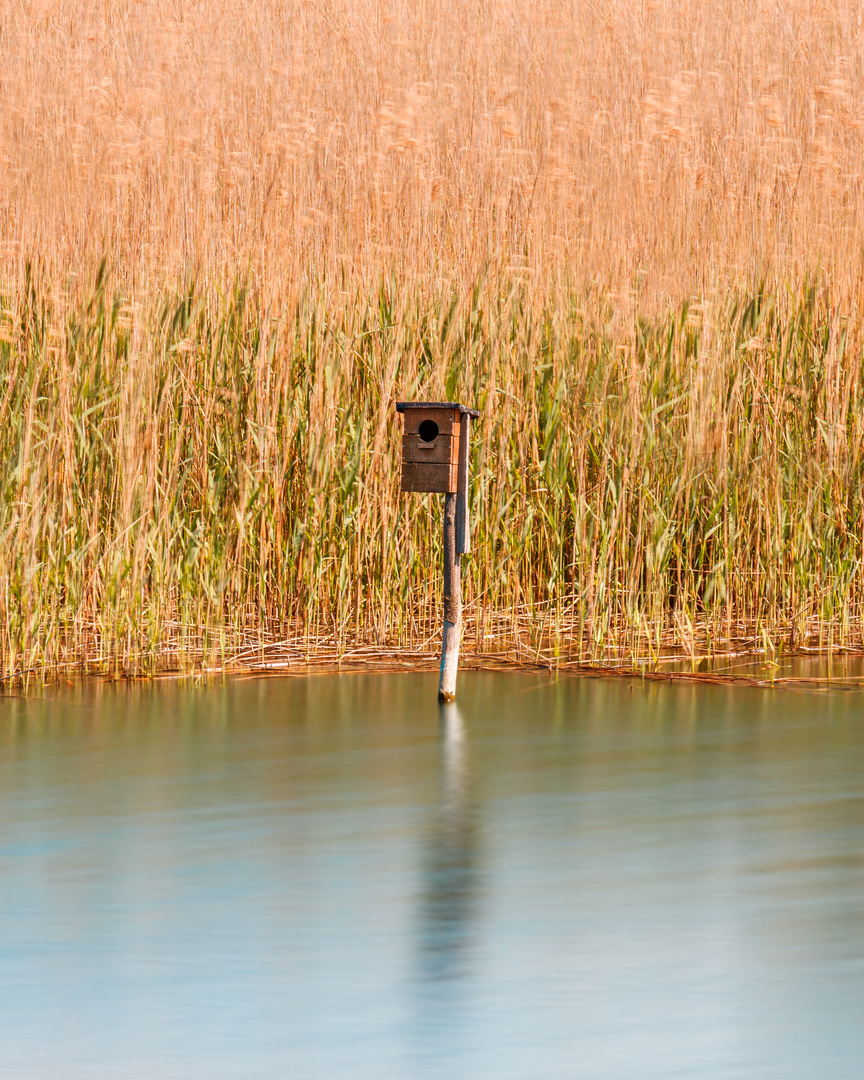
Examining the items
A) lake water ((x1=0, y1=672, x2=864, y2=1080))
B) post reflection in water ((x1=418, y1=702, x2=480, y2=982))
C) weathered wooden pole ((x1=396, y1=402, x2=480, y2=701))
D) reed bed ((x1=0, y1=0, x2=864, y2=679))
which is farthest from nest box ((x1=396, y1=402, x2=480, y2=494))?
post reflection in water ((x1=418, y1=702, x2=480, y2=982))

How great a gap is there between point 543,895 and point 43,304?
128 inches

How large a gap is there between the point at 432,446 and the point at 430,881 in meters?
2.01

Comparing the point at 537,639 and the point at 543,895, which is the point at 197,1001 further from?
the point at 537,639

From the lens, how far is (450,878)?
438 centimetres

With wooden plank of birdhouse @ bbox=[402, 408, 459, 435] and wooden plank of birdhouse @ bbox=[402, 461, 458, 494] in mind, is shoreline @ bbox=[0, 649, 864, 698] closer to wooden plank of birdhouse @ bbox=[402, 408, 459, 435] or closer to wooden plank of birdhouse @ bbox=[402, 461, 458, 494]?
wooden plank of birdhouse @ bbox=[402, 461, 458, 494]

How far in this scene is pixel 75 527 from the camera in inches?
249

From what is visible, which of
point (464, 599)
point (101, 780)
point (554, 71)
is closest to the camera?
point (101, 780)

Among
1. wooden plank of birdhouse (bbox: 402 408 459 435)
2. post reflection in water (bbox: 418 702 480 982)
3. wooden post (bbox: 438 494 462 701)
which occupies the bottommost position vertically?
post reflection in water (bbox: 418 702 480 982)

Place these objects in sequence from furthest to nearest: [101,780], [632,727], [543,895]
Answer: [632,727] → [101,780] → [543,895]

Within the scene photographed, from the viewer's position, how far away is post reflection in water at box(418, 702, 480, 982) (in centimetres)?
381

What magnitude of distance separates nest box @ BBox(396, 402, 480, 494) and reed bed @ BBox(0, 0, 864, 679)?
54 centimetres

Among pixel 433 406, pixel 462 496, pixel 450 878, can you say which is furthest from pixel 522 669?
pixel 450 878

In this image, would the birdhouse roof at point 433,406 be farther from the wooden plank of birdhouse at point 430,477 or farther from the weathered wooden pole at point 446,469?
the wooden plank of birdhouse at point 430,477

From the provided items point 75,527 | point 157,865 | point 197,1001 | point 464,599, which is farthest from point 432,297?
point 197,1001
